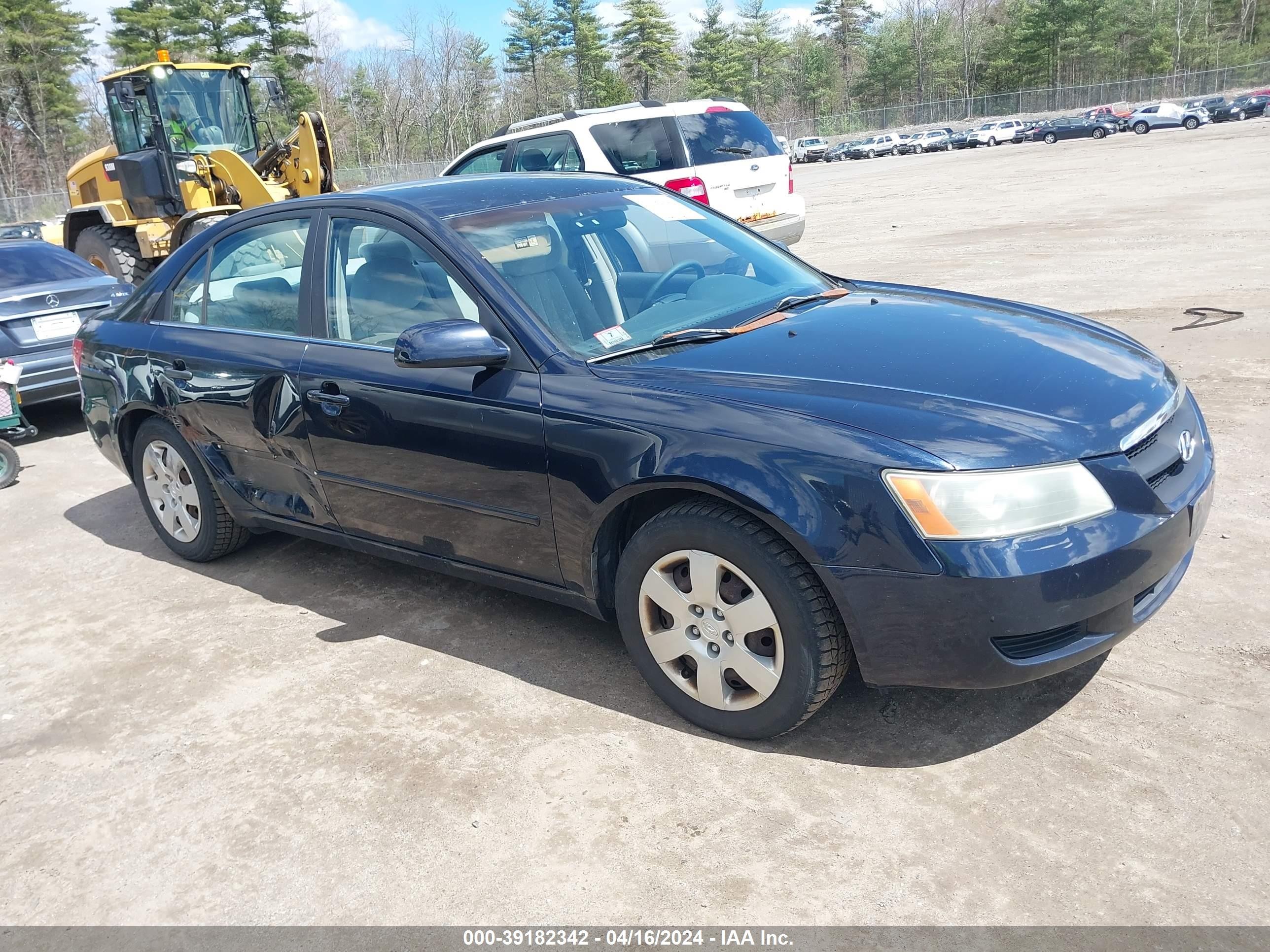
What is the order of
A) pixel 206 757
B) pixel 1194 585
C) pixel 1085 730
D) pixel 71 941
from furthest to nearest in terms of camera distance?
pixel 1194 585 → pixel 206 757 → pixel 1085 730 → pixel 71 941

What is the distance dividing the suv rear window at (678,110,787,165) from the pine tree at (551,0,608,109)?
73922 mm

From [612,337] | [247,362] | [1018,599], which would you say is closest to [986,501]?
[1018,599]

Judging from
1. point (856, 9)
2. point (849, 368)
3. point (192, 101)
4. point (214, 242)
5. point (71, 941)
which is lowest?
point (71, 941)

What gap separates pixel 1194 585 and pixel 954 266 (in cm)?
811

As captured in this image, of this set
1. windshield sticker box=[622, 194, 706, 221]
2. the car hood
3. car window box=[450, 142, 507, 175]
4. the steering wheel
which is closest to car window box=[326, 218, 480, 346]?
the steering wheel

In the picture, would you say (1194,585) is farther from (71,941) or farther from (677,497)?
(71,941)

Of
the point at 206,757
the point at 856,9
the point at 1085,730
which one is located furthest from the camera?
the point at 856,9

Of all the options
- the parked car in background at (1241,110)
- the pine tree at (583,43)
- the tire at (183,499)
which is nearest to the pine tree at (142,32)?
the pine tree at (583,43)

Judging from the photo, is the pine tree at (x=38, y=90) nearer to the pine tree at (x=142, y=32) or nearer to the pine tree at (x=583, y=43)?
the pine tree at (x=142, y=32)

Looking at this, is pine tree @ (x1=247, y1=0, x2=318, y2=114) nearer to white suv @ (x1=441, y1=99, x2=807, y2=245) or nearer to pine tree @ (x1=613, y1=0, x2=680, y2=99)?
pine tree @ (x1=613, y1=0, x2=680, y2=99)

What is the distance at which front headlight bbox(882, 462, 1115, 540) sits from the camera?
2.57 metres

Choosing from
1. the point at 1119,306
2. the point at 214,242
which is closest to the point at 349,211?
the point at 214,242

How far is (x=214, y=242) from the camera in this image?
Result: 15.2 feet

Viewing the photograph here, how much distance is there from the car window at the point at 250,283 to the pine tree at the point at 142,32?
192 feet
